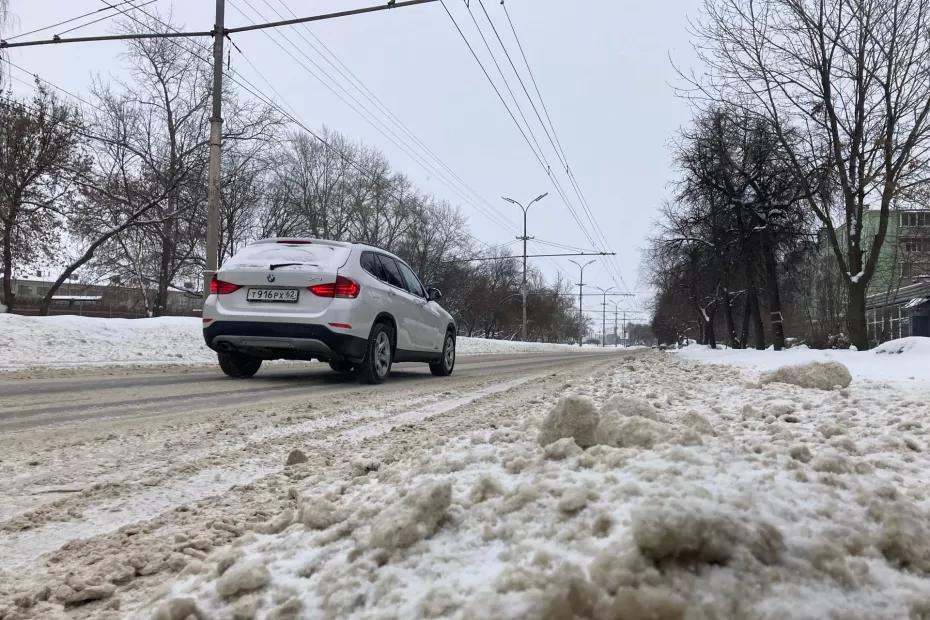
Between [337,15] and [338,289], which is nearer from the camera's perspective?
[338,289]

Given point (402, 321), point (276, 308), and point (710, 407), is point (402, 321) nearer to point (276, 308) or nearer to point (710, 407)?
point (276, 308)

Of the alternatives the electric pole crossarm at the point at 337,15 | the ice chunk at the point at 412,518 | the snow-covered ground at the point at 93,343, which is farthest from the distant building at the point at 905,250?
the ice chunk at the point at 412,518

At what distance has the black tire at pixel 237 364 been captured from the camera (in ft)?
23.9

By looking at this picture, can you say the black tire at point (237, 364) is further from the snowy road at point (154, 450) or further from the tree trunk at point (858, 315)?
the tree trunk at point (858, 315)

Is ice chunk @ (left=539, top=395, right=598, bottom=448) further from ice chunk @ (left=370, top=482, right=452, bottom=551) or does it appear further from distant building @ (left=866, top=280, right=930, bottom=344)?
distant building @ (left=866, top=280, right=930, bottom=344)

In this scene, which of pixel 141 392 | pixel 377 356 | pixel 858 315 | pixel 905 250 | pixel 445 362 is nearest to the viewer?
pixel 141 392

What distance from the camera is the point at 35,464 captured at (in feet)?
8.98

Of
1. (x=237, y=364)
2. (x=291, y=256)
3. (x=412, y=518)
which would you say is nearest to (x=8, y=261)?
(x=237, y=364)

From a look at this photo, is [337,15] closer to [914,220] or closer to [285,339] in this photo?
[285,339]

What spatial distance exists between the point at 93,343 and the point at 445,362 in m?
5.98

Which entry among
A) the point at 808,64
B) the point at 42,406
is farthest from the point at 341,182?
the point at 42,406

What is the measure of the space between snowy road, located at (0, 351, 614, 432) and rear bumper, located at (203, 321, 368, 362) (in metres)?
0.39

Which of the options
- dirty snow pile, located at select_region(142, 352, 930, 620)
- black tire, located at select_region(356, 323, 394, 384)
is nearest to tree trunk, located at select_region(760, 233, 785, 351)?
black tire, located at select_region(356, 323, 394, 384)

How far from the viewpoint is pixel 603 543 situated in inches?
45.4
